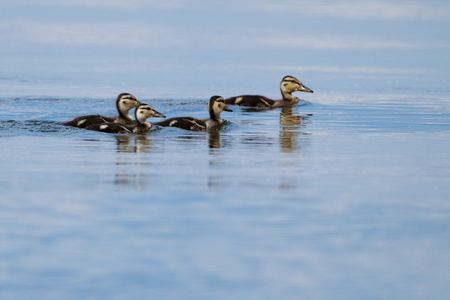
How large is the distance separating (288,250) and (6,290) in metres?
1.59

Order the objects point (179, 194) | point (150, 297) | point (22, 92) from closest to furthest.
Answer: point (150, 297) → point (179, 194) → point (22, 92)

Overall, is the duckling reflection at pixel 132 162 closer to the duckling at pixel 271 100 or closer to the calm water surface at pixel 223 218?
the calm water surface at pixel 223 218

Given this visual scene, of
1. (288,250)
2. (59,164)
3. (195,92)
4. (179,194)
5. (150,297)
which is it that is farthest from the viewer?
(195,92)

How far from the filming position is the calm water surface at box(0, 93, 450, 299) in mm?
4605

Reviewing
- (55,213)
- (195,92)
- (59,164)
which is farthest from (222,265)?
(195,92)

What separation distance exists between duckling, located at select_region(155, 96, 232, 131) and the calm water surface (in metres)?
1.57

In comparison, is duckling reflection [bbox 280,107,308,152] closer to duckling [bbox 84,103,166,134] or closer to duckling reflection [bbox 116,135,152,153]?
duckling reflection [bbox 116,135,152,153]

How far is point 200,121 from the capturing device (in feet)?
42.5

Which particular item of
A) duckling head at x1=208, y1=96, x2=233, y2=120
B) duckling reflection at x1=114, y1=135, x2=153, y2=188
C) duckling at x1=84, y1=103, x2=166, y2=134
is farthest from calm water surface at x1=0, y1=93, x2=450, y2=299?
duckling head at x1=208, y1=96, x2=233, y2=120

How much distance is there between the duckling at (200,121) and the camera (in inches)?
495

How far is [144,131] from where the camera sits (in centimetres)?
1217

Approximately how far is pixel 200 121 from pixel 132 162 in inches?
172

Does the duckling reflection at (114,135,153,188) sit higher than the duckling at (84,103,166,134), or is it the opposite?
the duckling at (84,103,166,134)

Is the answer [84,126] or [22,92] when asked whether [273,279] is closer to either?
[84,126]
